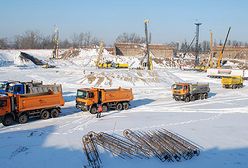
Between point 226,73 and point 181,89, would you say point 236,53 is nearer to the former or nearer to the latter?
point 226,73

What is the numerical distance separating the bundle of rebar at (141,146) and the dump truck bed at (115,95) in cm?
657

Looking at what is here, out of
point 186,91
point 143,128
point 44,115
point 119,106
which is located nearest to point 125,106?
point 119,106

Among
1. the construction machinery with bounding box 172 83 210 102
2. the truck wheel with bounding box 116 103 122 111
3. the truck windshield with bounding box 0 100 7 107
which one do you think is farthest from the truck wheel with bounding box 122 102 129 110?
A: the truck windshield with bounding box 0 100 7 107

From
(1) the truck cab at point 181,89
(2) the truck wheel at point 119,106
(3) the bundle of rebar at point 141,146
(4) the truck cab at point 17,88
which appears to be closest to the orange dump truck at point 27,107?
(2) the truck wheel at point 119,106

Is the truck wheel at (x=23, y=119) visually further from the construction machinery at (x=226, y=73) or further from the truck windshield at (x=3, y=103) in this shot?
the construction machinery at (x=226, y=73)

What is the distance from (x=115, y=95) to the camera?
23.3 meters

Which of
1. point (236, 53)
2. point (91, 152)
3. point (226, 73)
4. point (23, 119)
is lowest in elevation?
point (91, 152)

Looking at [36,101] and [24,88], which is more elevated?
[24,88]

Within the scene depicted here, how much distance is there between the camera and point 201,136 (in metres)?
16.8

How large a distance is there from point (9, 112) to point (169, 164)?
1074 cm

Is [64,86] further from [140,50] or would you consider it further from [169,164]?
[140,50]

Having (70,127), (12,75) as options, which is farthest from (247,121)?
(12,75)

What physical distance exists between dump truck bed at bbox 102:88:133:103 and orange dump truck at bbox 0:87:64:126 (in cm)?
369

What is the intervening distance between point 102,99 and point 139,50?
234 feet
